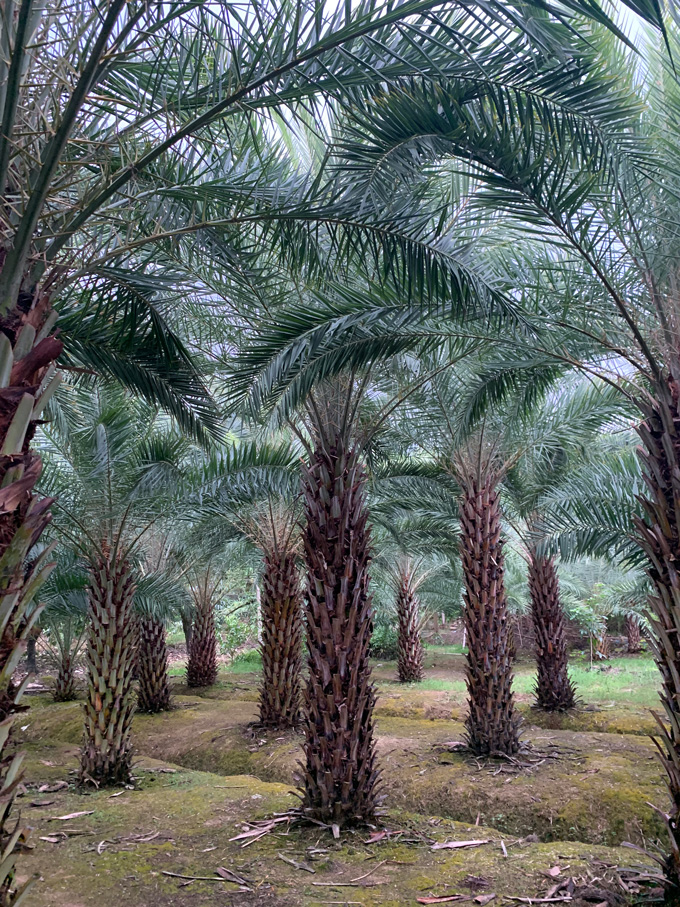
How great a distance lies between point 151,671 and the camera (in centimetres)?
1271

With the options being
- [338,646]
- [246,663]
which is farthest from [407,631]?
[338,646]

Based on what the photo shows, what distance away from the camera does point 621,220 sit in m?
4.83

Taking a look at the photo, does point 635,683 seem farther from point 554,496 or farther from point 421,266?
point 421,266

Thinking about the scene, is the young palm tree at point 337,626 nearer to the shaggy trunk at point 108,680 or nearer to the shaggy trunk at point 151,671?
the shaggy trunk at point 108,680

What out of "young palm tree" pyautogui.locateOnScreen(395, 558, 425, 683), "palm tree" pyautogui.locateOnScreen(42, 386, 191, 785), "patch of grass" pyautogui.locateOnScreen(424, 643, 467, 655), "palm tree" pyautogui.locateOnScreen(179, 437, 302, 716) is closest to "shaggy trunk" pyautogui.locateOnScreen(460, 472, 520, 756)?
"palm tree" pyautogui.locateOnScreen(179, 437, 302, 716)

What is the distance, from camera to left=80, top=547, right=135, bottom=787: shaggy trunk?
7.54 meters

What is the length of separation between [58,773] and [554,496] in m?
7.58

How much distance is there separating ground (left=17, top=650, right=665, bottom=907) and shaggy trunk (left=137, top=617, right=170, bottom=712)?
1.05 m

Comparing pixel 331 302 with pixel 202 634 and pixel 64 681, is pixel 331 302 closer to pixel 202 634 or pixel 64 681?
pixel 64 681

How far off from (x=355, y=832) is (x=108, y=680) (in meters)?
3.45

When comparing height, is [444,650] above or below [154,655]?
below

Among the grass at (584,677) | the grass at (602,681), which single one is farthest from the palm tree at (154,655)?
the grass at (602,681)

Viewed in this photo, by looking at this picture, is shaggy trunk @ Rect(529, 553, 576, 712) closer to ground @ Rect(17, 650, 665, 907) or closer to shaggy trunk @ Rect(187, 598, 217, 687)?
ground @ Rect(17, 650, 665, 907)

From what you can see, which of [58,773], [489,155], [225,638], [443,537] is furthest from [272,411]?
[225,638]
